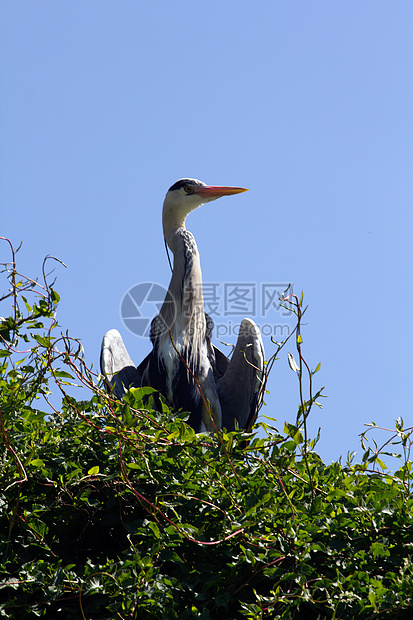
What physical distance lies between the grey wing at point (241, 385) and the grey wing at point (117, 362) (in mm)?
668

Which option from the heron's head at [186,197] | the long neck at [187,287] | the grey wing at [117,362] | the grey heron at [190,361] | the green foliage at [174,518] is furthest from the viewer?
the heron's head at [186,197]

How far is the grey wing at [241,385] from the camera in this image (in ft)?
15.5

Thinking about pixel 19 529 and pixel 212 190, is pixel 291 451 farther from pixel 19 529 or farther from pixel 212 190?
pixel 212 190

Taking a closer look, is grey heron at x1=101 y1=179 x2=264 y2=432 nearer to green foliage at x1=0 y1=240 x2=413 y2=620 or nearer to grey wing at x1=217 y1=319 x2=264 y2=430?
grey wing at x1=217 y1=319 x2=264 y2=430

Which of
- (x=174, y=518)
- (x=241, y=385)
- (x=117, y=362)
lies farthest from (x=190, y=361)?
(x=174, y=518)

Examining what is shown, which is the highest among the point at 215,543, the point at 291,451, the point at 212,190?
the point at 212,190

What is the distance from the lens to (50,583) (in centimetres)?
173

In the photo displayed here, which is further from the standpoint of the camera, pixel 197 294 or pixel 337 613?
pixel 197 294

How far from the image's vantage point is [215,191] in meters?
5.53

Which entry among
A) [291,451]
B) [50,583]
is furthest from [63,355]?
[291,451]

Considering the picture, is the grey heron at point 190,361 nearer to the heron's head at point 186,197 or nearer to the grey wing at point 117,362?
the grey wing at point 117,362

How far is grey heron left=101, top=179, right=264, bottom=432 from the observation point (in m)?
4.72

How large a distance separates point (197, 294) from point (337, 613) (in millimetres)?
3514

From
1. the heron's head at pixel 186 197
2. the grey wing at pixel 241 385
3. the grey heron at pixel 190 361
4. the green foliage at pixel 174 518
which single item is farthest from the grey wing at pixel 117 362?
the green foliage at pixel 174 518
